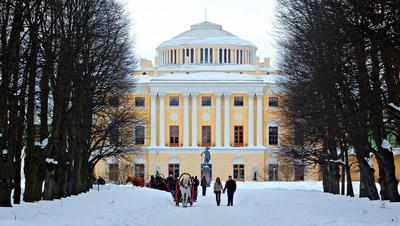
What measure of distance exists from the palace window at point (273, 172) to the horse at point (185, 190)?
6542 centimetres

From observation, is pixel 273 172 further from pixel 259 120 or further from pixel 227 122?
pixel 227 122

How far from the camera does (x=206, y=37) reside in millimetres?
128750

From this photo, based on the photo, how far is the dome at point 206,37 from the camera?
417ft

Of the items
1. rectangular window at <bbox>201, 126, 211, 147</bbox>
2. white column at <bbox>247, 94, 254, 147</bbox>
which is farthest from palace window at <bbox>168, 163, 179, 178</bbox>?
white column at <bbox>247, 94, 254, 147</bbox>

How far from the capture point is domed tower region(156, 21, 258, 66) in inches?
4985

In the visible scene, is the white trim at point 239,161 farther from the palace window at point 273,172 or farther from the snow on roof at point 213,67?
the snow on roof at point 213,67

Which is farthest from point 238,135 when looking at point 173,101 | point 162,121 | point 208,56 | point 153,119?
point 208,56

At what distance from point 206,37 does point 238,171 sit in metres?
22.0

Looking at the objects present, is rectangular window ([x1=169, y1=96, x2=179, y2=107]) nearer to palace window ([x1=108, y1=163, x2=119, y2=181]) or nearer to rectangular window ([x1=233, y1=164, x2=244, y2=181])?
rectangular window ([x1=233, y1=164, x2=244, y2=181])

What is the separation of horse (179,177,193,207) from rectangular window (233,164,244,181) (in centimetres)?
7372

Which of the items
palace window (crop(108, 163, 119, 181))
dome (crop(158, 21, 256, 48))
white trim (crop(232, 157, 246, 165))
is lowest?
palace window (crop(108, 163, 119, 181))

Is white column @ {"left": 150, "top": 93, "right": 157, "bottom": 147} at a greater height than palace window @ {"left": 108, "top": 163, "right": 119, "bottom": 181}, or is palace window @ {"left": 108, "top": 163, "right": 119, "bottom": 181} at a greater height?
white column @ {"left": 150, "top": 93, "right": 157, "bottom": 147}

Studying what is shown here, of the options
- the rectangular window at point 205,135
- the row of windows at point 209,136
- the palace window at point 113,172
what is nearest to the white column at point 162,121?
the row of windows at point 209,136

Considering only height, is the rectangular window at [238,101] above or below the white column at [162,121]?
above
